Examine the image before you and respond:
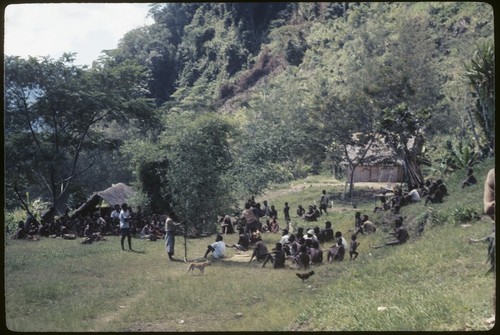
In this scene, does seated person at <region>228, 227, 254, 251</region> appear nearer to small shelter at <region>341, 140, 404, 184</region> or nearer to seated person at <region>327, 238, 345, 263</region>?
seated person at <region>327, 238, 345, 263</region>

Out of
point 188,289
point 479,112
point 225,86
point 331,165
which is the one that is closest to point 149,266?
point 188,289

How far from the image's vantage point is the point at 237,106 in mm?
32250

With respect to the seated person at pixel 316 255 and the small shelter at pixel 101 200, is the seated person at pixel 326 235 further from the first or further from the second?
the small shelter at pixel 101 200

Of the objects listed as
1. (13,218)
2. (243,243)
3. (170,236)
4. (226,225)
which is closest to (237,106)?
(13,218)

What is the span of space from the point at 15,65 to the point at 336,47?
33.5 metres

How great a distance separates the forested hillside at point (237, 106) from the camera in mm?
14461

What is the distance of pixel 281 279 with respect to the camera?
9562mm

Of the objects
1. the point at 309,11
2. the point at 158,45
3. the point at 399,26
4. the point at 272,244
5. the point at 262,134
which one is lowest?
the point at 272,244

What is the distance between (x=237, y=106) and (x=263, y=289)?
24.1 meters

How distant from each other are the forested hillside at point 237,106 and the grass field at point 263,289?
7.40ft

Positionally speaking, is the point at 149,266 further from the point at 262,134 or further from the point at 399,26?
the point at 399,26

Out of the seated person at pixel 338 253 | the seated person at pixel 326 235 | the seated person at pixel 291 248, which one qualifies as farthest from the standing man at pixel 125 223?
the seated person at pixel 338 253

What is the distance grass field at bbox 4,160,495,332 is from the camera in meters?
5.85

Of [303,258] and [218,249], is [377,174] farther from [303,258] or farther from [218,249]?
[303,258]
